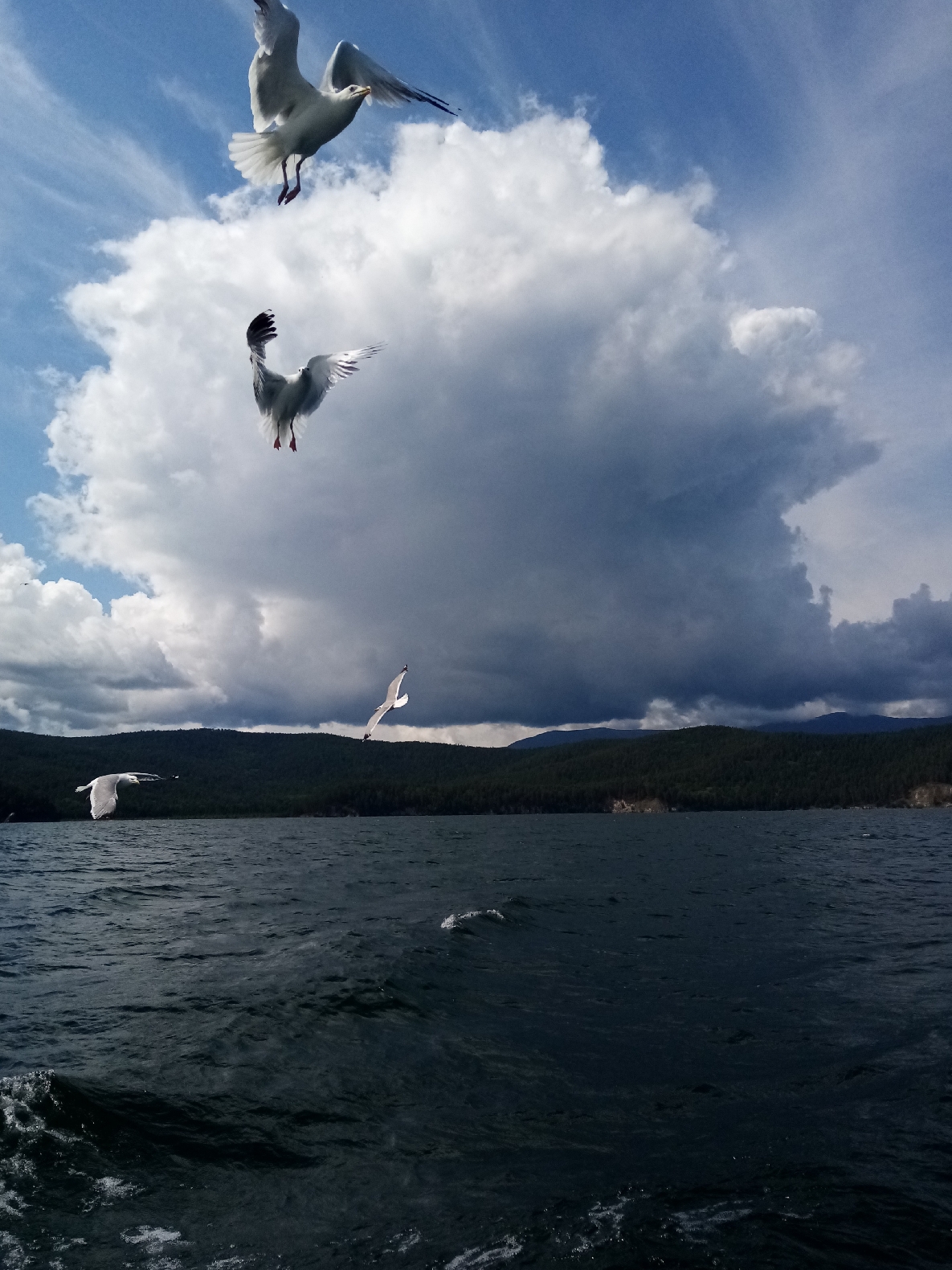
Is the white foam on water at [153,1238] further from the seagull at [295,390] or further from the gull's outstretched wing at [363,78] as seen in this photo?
the gull's outstretched wing at [363,78]

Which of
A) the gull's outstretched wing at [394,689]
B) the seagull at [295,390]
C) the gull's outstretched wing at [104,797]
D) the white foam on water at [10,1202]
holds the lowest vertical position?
the white foam on water at [10,1202]

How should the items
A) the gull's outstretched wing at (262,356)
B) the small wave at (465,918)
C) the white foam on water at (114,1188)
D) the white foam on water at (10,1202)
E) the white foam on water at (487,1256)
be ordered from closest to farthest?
the white foam on water at (487,1256) → the white foam on water at (10,1202) → the white foam on water at (114,1188) → the gull's outstretched wing at (262,356) → the small wave at (465,918)

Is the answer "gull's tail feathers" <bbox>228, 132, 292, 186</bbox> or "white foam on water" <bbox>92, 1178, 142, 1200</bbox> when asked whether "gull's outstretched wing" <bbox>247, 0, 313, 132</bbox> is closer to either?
"gull's tail feathers" <bbox>228, 132, 292, 186</bbox>

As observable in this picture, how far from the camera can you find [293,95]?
40.3 ft

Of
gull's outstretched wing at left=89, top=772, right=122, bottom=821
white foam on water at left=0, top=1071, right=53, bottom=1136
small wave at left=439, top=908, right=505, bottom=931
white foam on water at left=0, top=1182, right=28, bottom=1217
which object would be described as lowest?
small wave at left=439, top=908, right=505, bottom=931

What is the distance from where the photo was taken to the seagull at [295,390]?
15.1 m

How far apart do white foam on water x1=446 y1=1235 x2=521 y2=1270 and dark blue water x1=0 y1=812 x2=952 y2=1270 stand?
0.03m

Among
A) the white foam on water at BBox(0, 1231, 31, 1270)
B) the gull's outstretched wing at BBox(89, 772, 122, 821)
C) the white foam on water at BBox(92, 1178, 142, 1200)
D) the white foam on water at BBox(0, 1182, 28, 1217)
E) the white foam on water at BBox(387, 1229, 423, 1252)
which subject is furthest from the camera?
the gull's outstretched wing at BBox(89, 772, 122, 821)

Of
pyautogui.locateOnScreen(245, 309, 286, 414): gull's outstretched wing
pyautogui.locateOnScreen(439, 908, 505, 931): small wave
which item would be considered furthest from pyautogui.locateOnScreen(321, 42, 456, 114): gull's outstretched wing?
pyautogui.locateOnScreen(439, 908, 505, 931): small wave

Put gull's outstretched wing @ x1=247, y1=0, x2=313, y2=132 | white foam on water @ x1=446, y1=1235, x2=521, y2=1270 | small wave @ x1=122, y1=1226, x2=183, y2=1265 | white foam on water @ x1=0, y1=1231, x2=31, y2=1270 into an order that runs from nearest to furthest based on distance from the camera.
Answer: white foam on water @ x1=446, y1=1235, x2=521, y2=1270, white foam on water @ x1=0, y1=1231, x2=31, y2=1270, small wave @ x1=122, y1=1226, x2=183, y2=1265, gull's outstretched wing @ x1=247, y1=0, x2=313, y2=132

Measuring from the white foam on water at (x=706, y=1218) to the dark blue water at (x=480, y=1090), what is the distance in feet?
0.11

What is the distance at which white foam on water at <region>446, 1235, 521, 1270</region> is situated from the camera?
8.25m

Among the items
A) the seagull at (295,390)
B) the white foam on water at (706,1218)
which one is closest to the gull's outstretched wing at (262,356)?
the seagull at (295,390)

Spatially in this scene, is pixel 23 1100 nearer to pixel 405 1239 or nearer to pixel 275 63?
pixel 405 1239
